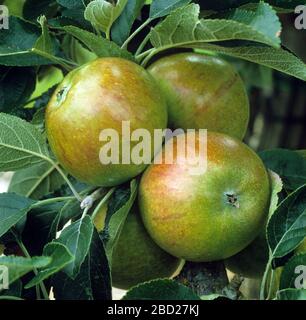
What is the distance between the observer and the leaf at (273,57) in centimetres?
80

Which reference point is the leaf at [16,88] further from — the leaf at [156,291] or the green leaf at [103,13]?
the leaf at [156,291]

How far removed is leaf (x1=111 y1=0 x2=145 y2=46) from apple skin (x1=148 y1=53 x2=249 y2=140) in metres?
0.07

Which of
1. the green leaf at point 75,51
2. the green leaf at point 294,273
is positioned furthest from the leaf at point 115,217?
the green leaf at point 75,51

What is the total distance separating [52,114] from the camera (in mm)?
826

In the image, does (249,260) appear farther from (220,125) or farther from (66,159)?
(66,159)

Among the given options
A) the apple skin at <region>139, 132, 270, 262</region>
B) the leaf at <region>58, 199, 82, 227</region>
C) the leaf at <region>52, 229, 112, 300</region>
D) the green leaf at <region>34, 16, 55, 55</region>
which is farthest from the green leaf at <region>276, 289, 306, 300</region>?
the green leaf at <region>34, 16, 55, 55</region>

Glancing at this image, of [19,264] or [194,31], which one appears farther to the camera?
[194,31]

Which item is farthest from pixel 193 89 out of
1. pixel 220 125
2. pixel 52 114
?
pixel 52 114

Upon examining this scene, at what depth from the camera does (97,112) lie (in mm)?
790

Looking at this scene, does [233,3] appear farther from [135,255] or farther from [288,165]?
[135,255]

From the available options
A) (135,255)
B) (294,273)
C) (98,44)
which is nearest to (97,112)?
(98,44)

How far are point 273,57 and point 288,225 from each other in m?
0.22

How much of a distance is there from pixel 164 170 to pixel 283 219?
0.17 m

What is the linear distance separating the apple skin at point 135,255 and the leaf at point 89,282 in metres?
0.07
